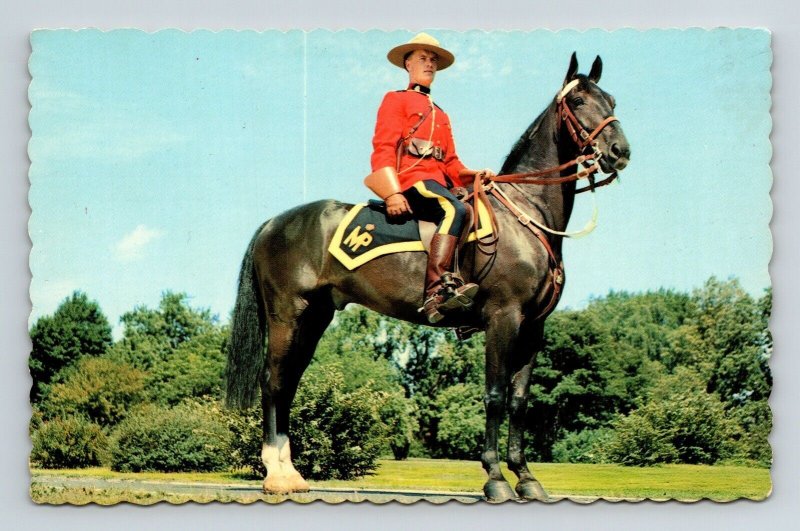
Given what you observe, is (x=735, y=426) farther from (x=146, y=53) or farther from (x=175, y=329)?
(x=146, y=53)

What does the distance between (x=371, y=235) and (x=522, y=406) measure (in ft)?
6.88

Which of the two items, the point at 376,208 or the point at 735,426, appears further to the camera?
the point at 735,426

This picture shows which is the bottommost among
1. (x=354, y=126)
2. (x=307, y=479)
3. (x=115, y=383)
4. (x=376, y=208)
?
(x=307, y=479)

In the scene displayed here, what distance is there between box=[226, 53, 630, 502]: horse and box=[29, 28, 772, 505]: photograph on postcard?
0.03 m

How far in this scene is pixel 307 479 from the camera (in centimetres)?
1091

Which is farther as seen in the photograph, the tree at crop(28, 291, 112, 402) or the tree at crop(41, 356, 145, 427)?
the tree at crop(41, 356, 145, 427)

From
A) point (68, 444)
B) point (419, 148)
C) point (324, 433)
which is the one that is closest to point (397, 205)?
point (419, 148)

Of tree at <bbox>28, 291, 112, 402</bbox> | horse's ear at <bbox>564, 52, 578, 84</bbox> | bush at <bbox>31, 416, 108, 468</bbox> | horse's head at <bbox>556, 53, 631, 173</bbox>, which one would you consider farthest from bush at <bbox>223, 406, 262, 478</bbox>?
horse's ear at <bbox>564, 52, 578, 84</bbox>

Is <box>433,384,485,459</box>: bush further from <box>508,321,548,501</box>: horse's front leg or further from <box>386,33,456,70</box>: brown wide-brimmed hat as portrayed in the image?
<box>386,33,456,70</box>: brown wide-brimmed hat

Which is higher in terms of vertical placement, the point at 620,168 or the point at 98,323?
the point at 620,168

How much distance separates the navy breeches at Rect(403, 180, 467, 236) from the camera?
9633 mm

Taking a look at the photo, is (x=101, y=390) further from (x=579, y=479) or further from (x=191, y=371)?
(x=579, y=479)

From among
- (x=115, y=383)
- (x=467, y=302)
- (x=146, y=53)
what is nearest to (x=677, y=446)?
(x=467, y=302)

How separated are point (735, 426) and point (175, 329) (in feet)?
19.4
